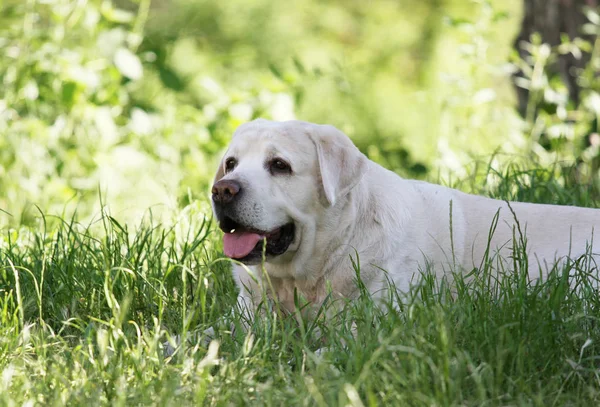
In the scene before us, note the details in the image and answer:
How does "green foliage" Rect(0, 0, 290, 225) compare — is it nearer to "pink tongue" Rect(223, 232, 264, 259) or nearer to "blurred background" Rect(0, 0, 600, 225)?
"blurred background" Rect(0, 0, 600, 225)

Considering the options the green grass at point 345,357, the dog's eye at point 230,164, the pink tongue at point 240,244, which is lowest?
the green grass at point 345,357

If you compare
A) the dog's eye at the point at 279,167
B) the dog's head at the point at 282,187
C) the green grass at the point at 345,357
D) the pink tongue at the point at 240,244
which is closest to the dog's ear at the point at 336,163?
the dog's head at the point at 282,187

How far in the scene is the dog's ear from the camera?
329cm

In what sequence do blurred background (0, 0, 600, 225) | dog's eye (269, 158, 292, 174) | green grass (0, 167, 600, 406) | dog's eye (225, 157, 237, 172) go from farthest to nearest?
1. blurred background (0, 0, 600, 225)
2. dog's eye (225, 157, 237, 172)
3. dog's eye (269, 158, 292, 174)
4. green grass (0, 167, 600, 406)

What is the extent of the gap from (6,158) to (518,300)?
177 inches

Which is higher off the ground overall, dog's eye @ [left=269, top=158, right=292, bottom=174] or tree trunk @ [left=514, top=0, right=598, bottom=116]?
tree trunk @ [left=514, top=0, right=598, bottom=116]

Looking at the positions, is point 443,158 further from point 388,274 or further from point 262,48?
point 262,48

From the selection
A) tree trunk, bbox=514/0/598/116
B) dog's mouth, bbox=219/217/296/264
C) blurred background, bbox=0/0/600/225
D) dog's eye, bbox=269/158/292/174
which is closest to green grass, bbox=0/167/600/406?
dog's mouth, bbox=219/217/296/264

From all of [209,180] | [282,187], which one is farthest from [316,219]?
[209,180]

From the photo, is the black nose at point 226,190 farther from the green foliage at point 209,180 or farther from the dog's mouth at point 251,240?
the green foliage at point 209,180

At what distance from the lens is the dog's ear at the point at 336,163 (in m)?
3.29

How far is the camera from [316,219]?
3.37 m

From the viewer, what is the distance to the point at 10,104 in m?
5.97

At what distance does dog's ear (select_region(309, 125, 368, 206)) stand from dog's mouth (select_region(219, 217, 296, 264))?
228 millimetres
